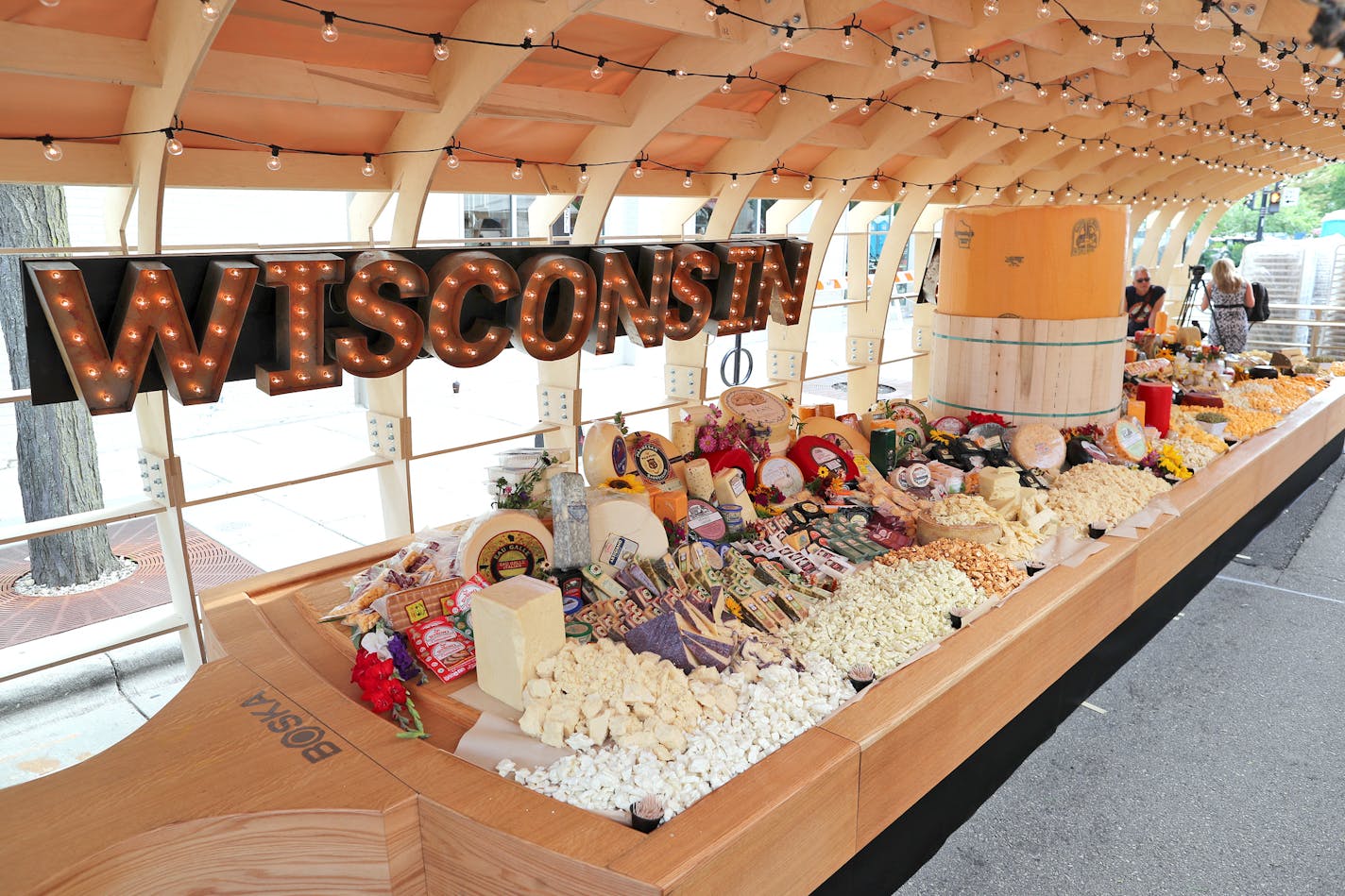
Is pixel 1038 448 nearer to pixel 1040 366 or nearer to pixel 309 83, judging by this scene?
pixel 1040 366

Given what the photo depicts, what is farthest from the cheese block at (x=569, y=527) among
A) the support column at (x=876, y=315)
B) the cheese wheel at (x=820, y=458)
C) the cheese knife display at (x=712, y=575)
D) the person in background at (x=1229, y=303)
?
the person in background at (x=1229, y=303)

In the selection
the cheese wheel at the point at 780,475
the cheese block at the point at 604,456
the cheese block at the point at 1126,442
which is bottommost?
the cheese block at the point at 1126,442

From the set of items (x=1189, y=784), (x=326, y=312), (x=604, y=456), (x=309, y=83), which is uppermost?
(x=309, y=83)

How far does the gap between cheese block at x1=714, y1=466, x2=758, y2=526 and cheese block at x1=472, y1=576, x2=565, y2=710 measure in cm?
131

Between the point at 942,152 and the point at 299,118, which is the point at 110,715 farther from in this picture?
the point at 942,152

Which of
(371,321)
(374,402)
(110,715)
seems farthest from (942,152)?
(110,715)

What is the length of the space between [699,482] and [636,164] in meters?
3.90

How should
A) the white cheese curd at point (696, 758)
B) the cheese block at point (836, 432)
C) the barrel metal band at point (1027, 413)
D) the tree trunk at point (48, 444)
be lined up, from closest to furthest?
the white cheese curd at point (696, 758), the cheese block at point (836, 432), the barrel metal band at point (1027, 413), the tree trunk at point (48, 444)

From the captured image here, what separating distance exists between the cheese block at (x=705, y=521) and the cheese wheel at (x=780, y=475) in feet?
1.72

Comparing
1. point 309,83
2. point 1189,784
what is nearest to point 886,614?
point 1189,784

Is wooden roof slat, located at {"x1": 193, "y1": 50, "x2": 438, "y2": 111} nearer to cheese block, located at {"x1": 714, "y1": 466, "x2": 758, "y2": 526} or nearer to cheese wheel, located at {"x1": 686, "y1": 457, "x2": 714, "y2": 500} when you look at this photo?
cheese wheel, located at {"x1": 686, "y1": 457, "x2": 714, "y2": 500}

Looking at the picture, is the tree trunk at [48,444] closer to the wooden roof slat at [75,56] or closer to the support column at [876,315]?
the wooden roof slat at [75,56]

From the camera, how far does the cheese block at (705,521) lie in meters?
3.69

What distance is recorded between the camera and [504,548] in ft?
10.5
